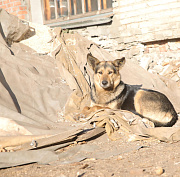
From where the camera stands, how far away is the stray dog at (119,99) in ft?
17.2

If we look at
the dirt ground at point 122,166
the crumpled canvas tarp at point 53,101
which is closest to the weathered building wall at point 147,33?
the crumpled canvas tarp at point 53,101

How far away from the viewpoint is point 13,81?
19.4ft

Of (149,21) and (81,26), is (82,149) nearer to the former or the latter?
(149,21)

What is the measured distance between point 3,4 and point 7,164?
29.7 feet

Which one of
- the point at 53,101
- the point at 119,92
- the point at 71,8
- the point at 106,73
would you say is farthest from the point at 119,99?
the point at 71,8

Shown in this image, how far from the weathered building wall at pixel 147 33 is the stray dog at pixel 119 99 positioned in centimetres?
314

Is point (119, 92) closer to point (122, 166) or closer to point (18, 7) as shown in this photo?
point (122, 166)

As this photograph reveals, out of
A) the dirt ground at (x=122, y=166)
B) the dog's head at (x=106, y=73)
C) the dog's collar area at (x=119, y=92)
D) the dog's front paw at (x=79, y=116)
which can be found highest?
the dog's head at (x=106, y=73)

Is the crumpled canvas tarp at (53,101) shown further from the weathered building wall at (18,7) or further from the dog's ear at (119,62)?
the weathered building wall at (18,7)

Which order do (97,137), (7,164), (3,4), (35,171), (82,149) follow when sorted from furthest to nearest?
(3,4) → (97,137) → (82,149) → (7,164) → (35,171)

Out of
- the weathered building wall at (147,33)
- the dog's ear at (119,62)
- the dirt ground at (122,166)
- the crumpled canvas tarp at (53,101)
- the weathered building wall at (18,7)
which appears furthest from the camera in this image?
the weathered building wall at (18,7)

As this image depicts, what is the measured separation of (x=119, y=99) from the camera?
5430 mm

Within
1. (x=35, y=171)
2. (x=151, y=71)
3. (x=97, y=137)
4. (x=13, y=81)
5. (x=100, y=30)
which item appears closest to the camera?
(x=35, y=171)

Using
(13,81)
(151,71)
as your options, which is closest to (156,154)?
(13,81)
